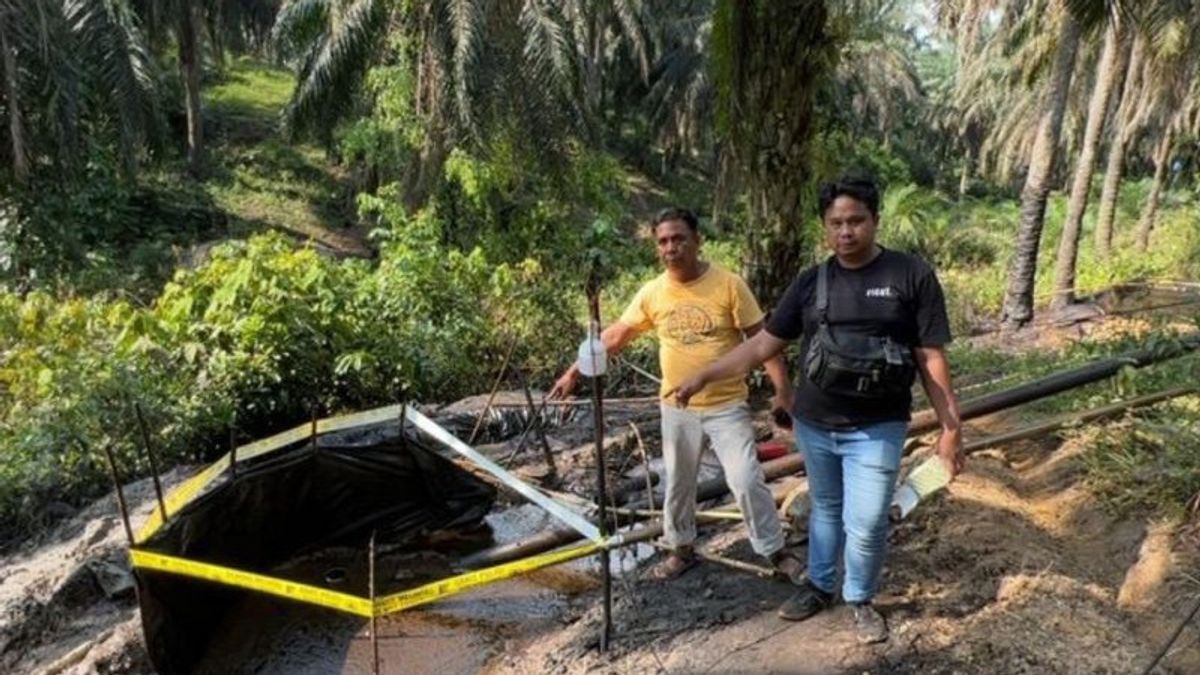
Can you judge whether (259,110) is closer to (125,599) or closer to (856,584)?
(125,599)

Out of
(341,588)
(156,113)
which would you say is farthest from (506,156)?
(341,588)

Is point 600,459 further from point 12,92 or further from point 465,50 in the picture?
point 465,50

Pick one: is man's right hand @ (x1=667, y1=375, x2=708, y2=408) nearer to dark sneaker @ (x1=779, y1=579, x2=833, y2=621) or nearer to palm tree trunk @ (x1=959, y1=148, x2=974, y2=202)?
dark sneaker @ (x1=779, y1=579, x2=833, y2=621)

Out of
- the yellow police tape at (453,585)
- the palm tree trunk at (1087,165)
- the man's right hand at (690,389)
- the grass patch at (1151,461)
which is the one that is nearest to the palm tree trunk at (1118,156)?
the palm tree trunk at (1087,165)

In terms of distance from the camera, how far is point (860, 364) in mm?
3045

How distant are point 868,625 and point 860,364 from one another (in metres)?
1.03

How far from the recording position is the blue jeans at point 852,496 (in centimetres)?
312

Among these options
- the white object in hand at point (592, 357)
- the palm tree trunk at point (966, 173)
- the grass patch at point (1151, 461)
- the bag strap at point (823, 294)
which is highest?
the bag strap at point (823, 294)

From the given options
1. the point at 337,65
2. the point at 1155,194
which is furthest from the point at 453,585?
the point at 1155,194

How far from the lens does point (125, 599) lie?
15.7ft

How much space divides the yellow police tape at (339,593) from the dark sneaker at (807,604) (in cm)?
80

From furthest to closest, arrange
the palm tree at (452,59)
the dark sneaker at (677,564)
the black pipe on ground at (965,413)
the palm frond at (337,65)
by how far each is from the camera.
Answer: the palm frond at (337,65)
the palm tree at (452,59)
the black pipe on ground at (965,413)
the dark sneaker at (677,564)

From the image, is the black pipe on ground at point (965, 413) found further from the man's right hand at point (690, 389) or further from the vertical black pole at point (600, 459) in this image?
the man's right hand at point (690, 389)

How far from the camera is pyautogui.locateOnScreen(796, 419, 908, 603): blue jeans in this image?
3119 mm
